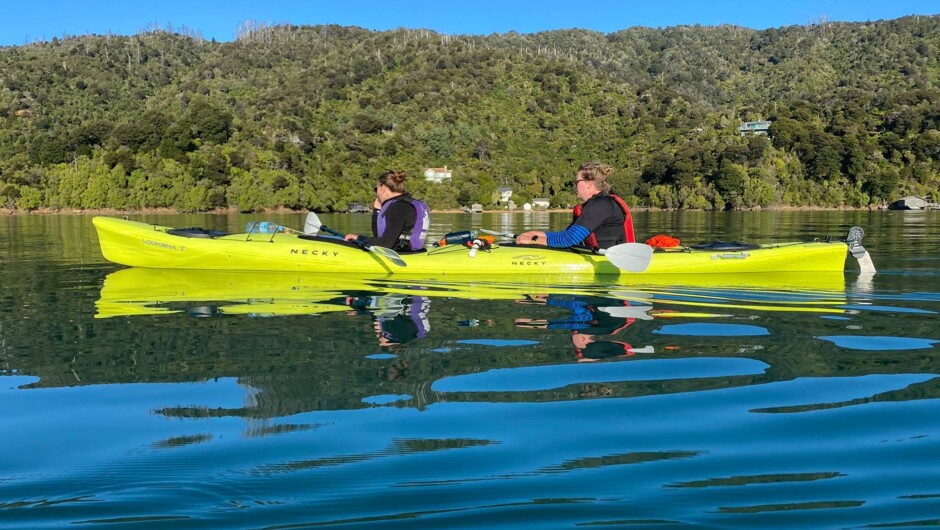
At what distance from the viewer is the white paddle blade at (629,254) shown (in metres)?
9.41

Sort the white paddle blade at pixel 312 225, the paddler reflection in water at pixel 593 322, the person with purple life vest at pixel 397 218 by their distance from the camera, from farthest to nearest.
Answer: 1. the white paddle blade at pixel 312 225
2. the person with purple life vest at pixel 397 218
3. the paddler reflection in water at pixel 593 322

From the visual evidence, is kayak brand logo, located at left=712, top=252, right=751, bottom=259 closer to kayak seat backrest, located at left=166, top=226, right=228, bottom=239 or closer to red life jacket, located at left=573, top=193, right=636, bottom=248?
red life jacket, located at left=573, top=193, right=636, bottom=248

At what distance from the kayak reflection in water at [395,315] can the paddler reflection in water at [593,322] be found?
0.90 metres

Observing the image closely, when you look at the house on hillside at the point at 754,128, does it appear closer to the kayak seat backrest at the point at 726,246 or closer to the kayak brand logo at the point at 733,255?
the kayak seat backrest at the point at 726,246

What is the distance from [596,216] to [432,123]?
86256 millimetres

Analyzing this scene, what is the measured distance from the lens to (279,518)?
2.64 meters

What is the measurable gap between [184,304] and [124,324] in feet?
4.12

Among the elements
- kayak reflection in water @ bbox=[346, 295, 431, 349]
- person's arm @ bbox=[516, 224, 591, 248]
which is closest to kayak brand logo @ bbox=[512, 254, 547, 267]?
person's arm @ bbox=[516, 224, 591, 248]

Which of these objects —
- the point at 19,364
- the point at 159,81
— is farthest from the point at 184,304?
the point at 159,81

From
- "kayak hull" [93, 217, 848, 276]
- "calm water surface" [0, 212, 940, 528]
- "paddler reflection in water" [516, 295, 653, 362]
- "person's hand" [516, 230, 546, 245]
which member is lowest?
"calm water surface" [0, 212, 940, 528]

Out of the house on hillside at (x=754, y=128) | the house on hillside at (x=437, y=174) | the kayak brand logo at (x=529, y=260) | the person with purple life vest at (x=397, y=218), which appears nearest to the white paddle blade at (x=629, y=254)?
the kayak brand logo at (x=529, y=260)

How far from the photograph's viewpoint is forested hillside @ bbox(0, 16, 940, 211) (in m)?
68.9

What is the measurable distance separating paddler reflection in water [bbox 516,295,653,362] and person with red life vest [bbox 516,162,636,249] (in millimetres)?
1439

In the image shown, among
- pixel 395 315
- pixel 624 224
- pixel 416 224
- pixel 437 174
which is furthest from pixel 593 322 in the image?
pixel 437 174
